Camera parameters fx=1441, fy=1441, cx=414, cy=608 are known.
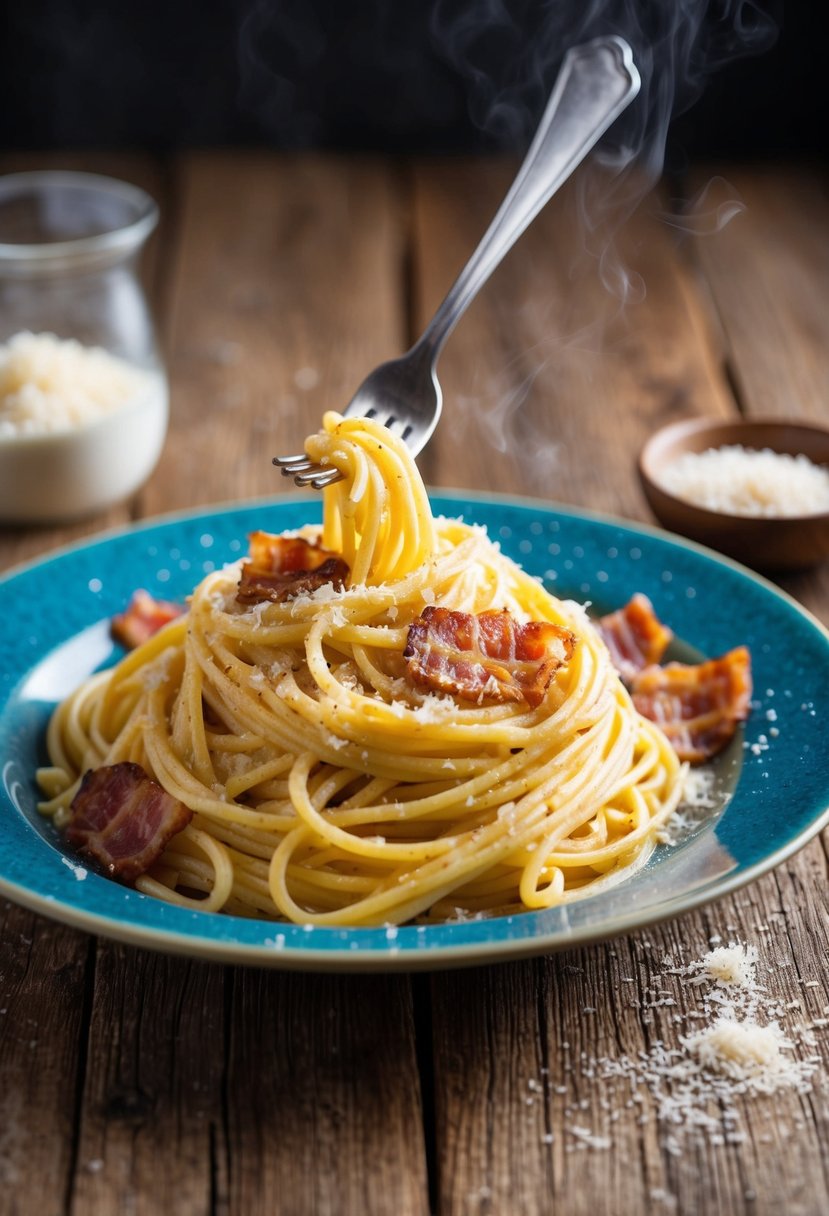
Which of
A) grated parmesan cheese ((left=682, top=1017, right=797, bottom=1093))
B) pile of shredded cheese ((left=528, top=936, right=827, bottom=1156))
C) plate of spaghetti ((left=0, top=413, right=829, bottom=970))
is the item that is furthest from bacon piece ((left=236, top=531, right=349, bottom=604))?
grated parmesan cheese ((left=682, top=1017, right=797, bottom=1093))

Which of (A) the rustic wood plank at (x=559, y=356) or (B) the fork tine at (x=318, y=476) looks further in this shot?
(A) the rustic wood plank at (x=559, y=356)

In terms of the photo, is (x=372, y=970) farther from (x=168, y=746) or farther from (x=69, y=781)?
(x=69, y=781)

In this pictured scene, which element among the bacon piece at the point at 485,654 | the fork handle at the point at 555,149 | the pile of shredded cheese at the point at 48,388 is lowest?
the pile of shredded cheese at the point at 48,388

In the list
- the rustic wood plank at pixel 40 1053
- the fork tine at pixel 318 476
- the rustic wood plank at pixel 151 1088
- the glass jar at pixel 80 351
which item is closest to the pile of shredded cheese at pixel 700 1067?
the rustic wood plank at pixel 151 1088

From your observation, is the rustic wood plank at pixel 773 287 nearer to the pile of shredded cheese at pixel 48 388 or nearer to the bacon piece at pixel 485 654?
the pile of shredded cheese at pixel 48 388

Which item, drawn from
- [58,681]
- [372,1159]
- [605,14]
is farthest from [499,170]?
[372,1159]

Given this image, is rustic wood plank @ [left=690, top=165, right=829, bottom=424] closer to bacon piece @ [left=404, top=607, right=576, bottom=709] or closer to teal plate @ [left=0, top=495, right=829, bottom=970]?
teal plate @ [left=0, top=495, right=829, bottom=970]

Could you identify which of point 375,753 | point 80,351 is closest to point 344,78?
point 80,351
